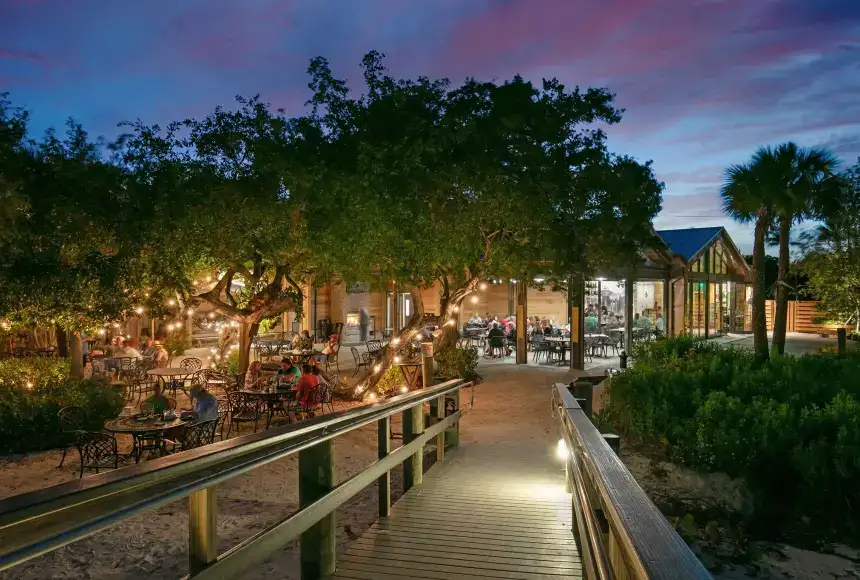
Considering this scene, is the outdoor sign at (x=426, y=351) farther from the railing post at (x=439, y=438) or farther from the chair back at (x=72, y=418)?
the chair back at (x=72, y=418)

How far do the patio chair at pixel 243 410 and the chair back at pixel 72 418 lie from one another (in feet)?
6.84

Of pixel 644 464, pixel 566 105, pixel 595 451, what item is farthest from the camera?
pixel 566 105

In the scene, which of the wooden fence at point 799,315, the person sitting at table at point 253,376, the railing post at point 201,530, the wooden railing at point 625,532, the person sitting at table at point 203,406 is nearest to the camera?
the wooden railing at point 625,532

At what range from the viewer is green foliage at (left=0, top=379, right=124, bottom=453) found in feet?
30.0

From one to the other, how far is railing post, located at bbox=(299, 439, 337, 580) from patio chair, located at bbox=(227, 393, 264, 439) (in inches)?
249

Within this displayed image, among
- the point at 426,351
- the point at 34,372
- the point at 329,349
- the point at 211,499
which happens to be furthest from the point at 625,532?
the point at 329,349

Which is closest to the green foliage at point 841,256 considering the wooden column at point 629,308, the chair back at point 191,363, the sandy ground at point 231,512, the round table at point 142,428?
the wooden column at point 629,308

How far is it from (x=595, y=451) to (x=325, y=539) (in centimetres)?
177

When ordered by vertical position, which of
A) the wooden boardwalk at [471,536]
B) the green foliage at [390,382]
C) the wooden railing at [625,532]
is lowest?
the green foliage at [390,382]

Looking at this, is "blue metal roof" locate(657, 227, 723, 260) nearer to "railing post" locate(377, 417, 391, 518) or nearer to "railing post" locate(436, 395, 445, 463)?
"railing post" locate(436, 395, 445, 463)

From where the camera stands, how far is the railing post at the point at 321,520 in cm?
356

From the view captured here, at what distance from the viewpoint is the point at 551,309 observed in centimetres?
2791

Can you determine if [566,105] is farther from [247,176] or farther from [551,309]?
[551,309]

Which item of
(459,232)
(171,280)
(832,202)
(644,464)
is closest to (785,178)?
(832,202)
